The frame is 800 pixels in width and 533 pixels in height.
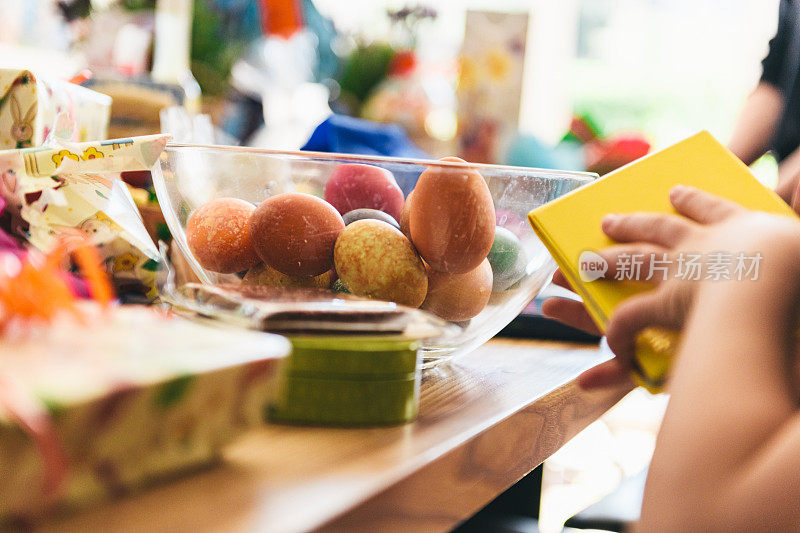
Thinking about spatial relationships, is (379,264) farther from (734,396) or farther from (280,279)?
(734,396)

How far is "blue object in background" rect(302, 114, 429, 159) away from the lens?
2.93 ft

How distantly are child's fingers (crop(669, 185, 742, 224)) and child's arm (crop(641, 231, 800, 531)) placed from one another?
51 millimetres

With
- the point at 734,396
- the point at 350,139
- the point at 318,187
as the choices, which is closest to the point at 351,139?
the point at 350,139

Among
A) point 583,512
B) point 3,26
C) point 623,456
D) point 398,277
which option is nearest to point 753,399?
point 398,277

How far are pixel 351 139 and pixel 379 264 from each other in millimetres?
529

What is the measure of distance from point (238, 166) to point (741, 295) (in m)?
0.34

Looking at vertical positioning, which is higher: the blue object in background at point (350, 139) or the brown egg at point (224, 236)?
the blue object in background at point (350, 139)

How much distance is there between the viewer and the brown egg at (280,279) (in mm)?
500

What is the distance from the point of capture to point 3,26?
6.33ft

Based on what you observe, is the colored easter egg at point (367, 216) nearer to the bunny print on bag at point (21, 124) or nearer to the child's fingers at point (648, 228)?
the child's fingers at point (648, 228)

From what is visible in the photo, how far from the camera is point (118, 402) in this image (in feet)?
0.84

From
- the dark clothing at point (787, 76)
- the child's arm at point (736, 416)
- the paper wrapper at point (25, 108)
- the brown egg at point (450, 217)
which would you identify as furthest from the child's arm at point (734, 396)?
the dark clothing at point (787, 76)

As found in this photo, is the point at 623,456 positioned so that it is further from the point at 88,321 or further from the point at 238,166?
the point at 88,321

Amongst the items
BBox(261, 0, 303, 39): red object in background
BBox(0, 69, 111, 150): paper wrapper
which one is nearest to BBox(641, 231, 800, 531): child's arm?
BBox(0, 69, 111, 150): paper wrapper
